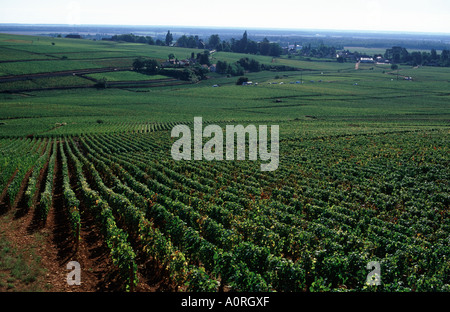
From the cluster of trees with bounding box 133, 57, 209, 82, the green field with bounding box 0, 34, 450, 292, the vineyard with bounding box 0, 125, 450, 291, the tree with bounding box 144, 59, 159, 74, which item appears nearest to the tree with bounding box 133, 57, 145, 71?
the cluster of trees with bounding box 133, 57, 209, 82

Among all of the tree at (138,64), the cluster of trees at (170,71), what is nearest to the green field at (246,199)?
the cluster of trees at (170,71)

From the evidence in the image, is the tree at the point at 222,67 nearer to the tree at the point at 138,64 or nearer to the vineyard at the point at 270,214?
the tree at the point at 138,64

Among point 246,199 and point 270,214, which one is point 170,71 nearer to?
point 246,199

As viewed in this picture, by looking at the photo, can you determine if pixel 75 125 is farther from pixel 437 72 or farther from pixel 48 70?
pixel 437 72

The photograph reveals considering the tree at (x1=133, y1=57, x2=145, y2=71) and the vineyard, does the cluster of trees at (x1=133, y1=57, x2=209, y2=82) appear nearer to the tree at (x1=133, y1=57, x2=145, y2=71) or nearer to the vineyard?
the tree at (x1=133, y1=57, x2=145, y2=71)
